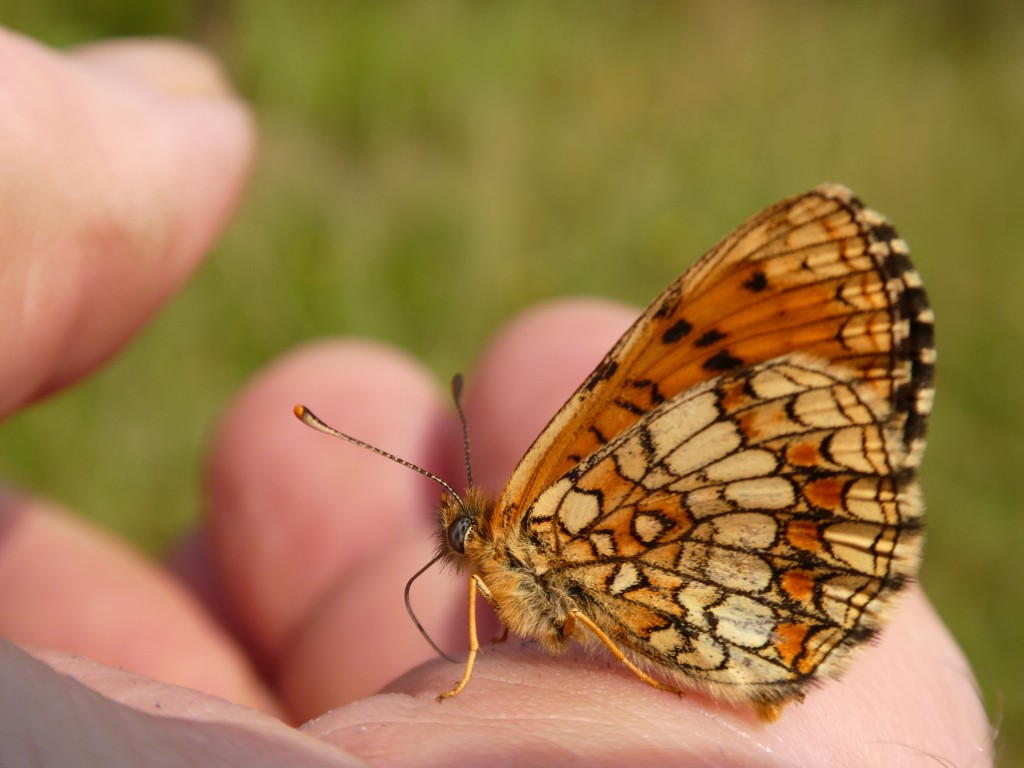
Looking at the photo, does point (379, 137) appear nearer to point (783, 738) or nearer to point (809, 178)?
point (809, 178)

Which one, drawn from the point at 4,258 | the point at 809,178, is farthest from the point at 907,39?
the point at 4,258

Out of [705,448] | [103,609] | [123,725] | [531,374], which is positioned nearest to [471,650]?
[705,448]

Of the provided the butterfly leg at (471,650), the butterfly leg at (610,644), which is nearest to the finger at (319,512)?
the butterfly leg at (471,650)

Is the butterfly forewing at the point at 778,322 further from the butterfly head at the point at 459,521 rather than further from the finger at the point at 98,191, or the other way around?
the finger at the point at 98,191

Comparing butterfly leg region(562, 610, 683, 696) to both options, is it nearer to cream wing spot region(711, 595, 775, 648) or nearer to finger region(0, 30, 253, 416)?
cream wing spot region(711, 595, 775, 648)

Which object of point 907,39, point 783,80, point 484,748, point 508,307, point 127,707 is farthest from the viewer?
point 907,39

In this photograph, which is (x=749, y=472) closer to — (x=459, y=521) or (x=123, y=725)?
(x=459, y=521)

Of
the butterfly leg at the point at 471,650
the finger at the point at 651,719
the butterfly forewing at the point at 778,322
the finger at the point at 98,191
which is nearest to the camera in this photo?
the finger at the point at 651,719

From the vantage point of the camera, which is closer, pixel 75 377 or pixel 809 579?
pixel 809 579
